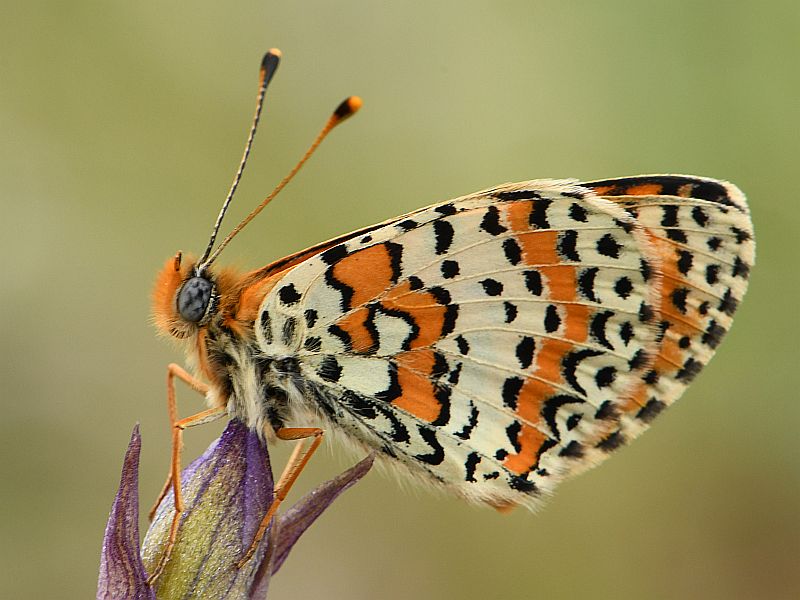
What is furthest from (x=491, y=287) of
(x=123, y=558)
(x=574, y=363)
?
(x=123, y=558)

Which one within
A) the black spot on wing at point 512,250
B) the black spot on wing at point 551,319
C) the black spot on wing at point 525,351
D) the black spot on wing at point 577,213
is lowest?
the black spot on wing at point 525,351

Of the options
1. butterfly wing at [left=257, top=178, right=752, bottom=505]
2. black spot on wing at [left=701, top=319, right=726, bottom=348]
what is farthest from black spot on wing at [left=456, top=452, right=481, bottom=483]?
black spot on wing at [left=701, top=319, right=726, bottom=348]

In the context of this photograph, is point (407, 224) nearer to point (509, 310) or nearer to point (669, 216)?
point (509, 310)

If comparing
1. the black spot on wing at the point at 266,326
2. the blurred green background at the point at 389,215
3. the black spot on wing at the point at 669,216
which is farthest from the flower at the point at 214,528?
the blurred green background at the point at 389,215

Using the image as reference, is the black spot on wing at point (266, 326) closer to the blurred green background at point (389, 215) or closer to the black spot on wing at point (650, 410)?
the black spot on wing at point (650, 410)

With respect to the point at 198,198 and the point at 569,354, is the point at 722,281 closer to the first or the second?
the point at 569,354

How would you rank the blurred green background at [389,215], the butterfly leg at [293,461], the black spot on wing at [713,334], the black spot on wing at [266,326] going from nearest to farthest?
1. the butterfly leg at [293,461]
2. the black spot on wing at [266,326]
3. the black spot on wing at [713,334]
4. the blurred green background at [389,215]

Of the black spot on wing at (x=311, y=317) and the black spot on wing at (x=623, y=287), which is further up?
the black spot on wing at (x=623, y=287)

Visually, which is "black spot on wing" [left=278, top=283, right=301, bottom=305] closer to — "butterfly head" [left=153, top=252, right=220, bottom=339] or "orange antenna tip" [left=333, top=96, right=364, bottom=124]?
"butterfly head" [left=153, top=252, right=220, bottom=339]
